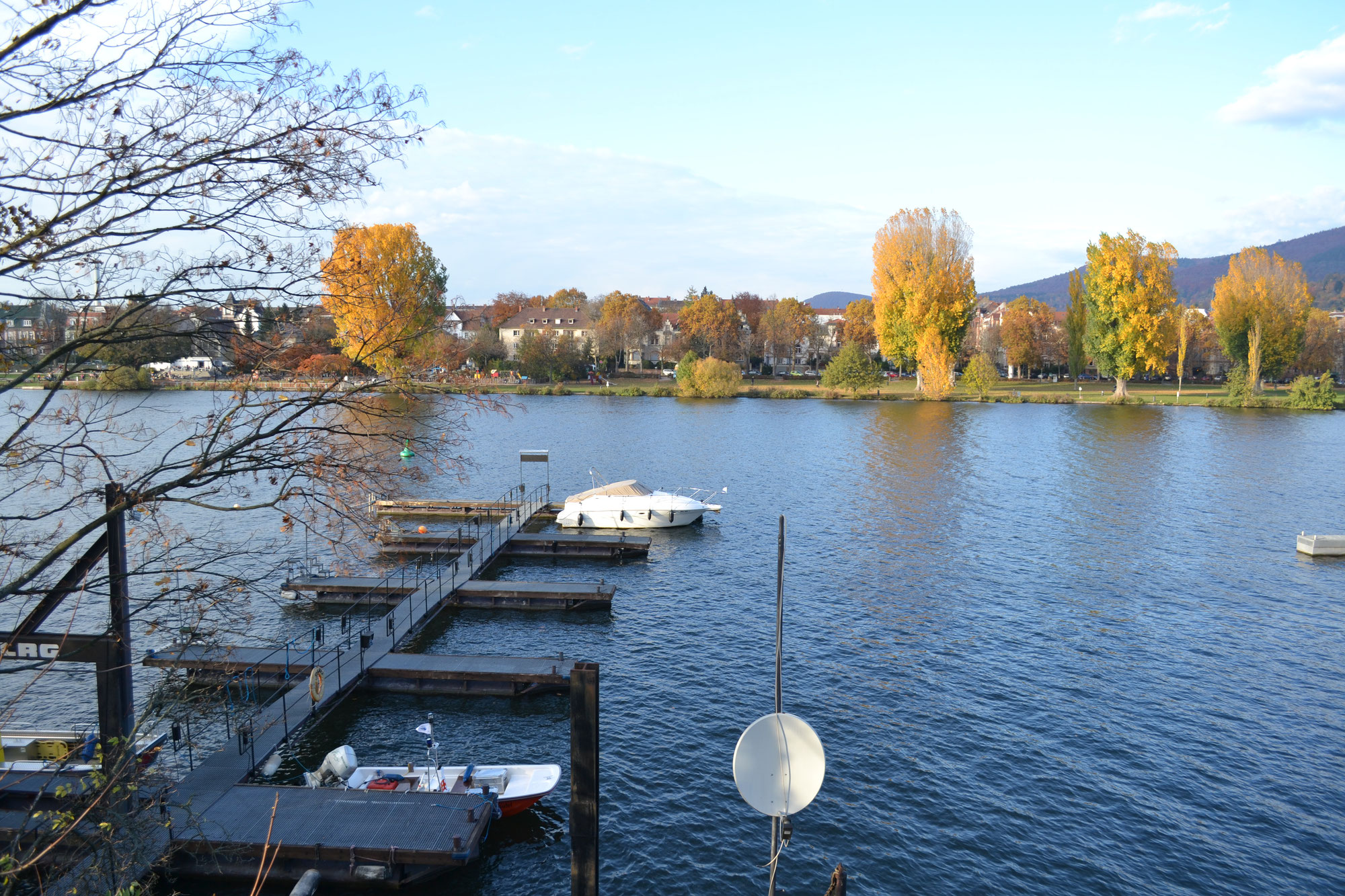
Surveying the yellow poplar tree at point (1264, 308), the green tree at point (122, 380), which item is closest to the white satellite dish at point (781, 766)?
the green tree at point (122, 380)

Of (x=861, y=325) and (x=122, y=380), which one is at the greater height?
(x=861, y=325)

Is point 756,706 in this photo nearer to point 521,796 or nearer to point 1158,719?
point 521,796

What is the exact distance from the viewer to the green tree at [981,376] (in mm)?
117125

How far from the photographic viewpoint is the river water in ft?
57.1

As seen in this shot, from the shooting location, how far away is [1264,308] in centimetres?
11244

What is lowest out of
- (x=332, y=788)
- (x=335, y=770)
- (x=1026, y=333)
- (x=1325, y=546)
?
(x=332, y=788)

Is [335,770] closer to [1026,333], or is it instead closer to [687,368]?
[687,368]

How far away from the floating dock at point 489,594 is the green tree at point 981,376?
9731 cm

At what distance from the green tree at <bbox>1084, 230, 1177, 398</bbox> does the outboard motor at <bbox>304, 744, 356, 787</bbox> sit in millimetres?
111325

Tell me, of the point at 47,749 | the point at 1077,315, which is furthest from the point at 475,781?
the point at 1077,315

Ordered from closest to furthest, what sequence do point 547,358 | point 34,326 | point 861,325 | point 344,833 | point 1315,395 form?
point 34,326, point 344,833, point 1315,395, point 547,358, point 861,325

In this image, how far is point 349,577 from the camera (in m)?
34.0

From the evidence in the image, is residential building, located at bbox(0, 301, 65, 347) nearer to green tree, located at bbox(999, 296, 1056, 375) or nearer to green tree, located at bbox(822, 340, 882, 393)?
green tree, located at bbox(822, 340, 882, 393)

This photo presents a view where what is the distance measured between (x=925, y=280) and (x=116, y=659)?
107461mm
